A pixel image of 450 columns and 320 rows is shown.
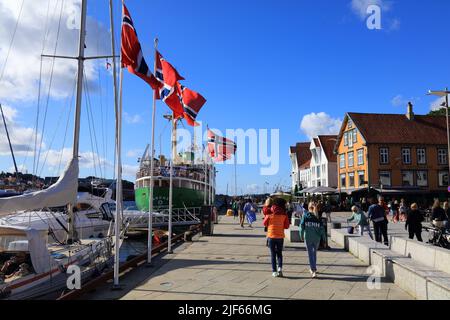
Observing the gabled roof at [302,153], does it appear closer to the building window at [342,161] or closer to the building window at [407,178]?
the building window at [342,161]

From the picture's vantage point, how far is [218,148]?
2941 centimetres

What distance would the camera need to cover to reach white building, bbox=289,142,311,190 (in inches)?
3211

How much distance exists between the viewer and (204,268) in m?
11.5

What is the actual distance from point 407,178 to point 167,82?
45056 mm

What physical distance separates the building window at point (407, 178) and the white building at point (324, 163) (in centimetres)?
1520

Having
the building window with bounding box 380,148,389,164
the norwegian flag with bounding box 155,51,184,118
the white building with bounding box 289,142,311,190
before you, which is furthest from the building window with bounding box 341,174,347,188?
the norwegian flag with bounding box 155,51,184,118

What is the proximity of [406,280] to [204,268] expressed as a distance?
5.39 m

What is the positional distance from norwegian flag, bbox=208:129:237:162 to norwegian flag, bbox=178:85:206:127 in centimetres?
1337

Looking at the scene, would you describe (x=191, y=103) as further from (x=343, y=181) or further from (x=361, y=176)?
(x=343, y=181)

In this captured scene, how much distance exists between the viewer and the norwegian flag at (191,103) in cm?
1566

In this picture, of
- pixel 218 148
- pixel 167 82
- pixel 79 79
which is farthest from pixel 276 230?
pixel 218 148

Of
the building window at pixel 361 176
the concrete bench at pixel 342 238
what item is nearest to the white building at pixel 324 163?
the building window at pixel 361 176

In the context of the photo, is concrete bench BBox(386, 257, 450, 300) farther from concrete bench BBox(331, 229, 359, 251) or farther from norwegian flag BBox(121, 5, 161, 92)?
norwegian flag BBox(121, 5, 161, 92)
